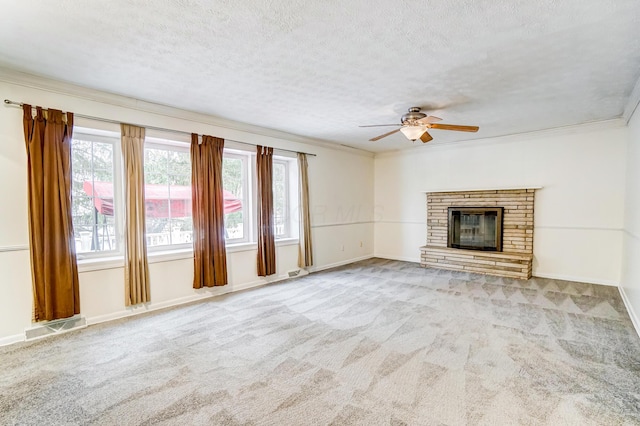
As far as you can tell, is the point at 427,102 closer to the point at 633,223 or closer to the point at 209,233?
the point at 633,223

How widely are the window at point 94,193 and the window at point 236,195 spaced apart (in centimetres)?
146

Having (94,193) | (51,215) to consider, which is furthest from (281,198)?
(51,215)

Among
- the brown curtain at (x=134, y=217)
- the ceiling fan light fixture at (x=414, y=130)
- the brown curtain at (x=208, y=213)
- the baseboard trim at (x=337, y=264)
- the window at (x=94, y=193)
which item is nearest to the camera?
the window at (x=94, y=193)

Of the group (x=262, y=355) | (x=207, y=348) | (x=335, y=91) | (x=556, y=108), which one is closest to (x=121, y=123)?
(x=335, y=91)

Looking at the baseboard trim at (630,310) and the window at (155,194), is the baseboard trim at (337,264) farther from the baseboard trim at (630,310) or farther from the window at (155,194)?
the baseboard trim at (630,310)

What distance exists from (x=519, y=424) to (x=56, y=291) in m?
4.06

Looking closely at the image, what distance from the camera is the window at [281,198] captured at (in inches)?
220

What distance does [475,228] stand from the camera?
19.8 feet

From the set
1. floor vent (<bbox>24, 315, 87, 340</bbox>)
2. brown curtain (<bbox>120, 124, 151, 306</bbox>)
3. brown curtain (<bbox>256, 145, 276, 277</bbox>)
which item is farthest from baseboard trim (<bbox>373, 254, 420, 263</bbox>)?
floor vent (<bbox>24, 315, 87, 340</bbox>)

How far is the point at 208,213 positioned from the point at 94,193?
50.7 inches

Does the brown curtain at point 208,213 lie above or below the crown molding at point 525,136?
below

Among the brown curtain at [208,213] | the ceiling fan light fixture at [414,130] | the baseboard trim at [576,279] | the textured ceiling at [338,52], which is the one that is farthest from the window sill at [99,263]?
the baseboard trim at [576,279]

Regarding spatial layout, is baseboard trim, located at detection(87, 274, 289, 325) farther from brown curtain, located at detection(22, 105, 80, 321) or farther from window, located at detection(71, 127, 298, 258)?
window, located at detection(71, 127, 298, 258)

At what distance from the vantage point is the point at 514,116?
4426mm
